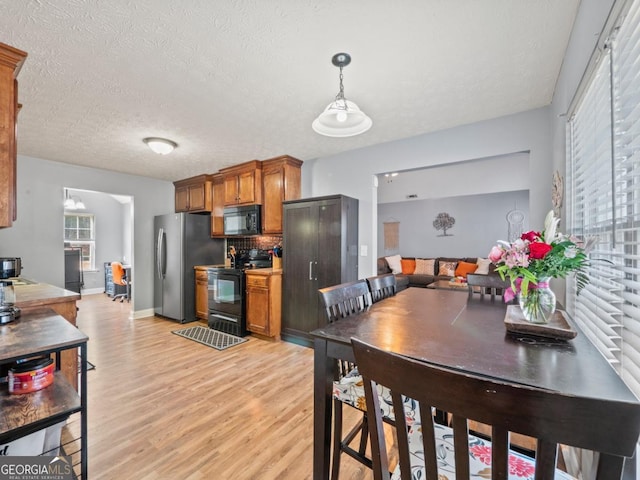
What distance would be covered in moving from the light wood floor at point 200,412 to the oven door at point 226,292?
62 centimetres

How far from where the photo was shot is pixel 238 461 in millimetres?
1652

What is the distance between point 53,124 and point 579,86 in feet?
13.8

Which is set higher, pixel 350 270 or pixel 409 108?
pixel 409 108

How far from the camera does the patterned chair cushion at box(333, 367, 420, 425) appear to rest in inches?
46.5

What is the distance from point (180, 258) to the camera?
15.1 ft

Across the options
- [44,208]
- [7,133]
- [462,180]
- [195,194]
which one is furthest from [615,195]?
[462,180]

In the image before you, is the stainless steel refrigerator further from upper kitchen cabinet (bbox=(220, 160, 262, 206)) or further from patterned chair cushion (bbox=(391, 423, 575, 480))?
patterned chair cushion (bbox=(391, 423, 575, 480))

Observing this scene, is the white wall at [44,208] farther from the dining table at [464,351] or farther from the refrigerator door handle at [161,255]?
the dining table at [464,351]

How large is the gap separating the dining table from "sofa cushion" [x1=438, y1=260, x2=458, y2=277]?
484 centimetres

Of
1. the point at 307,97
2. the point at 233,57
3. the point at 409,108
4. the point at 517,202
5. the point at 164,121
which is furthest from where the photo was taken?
the point at 517,202

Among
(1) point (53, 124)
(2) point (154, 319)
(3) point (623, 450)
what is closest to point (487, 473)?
(3) point (623, 450)

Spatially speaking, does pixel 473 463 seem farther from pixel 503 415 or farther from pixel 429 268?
pixel 429 268

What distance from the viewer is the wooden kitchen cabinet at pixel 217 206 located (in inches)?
185

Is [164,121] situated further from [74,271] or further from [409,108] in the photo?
[74,271]
